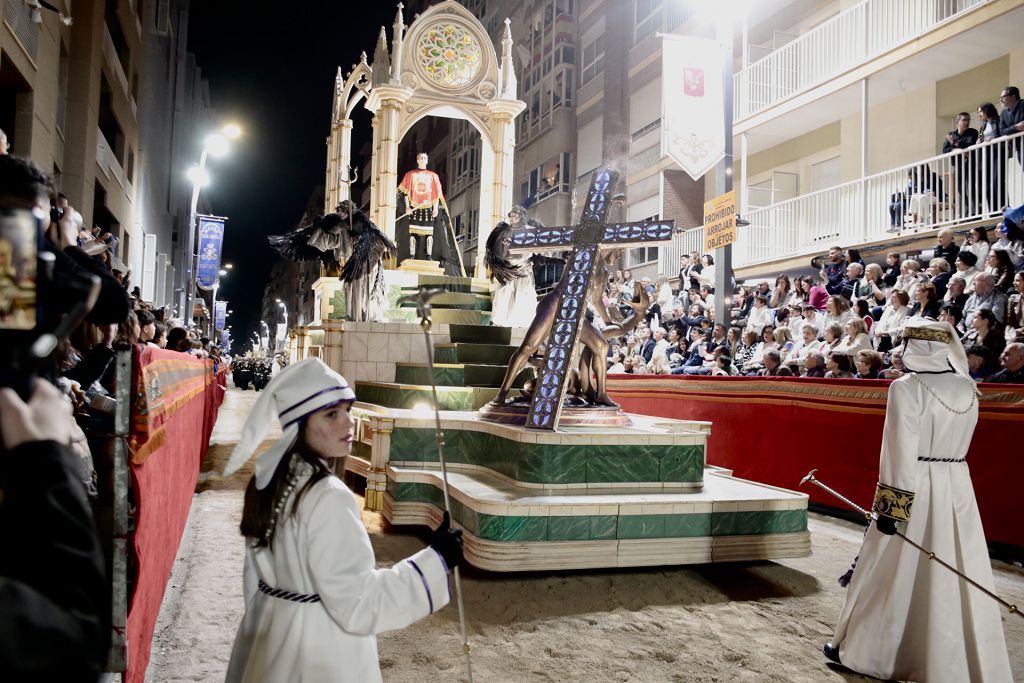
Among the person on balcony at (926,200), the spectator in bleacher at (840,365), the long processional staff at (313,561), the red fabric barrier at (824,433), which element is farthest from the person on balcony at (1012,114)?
the long processional staff at (313,561)

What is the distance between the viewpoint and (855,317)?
979 centimetres

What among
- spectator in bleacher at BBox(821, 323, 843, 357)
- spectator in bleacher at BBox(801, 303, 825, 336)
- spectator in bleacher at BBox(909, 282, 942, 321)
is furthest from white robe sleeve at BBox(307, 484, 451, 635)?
spectator in bleacher at BBox(801, 303, 825, 336)

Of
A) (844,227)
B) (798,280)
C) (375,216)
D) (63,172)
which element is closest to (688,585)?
(798,280)

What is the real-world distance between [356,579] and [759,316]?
477 inches

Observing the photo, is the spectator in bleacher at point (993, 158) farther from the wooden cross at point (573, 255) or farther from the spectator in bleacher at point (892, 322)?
the wooden cross at point (573, 255)

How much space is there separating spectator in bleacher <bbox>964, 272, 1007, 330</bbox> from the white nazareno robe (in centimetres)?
504

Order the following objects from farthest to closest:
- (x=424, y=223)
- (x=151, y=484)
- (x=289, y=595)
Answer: (x=424, y=223) → (x=151, y=484) → (x=289, y=595)

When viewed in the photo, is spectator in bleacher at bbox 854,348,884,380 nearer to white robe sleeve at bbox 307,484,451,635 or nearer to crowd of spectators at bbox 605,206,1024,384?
crowd of spectators at bbox 605,206,1024,384

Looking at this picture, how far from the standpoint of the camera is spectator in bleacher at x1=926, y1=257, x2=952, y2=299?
32.1 ft

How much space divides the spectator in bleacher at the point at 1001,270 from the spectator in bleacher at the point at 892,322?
112 centimetres

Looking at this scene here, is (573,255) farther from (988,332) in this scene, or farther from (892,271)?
(892,271)

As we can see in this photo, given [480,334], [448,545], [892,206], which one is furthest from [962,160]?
[448,545]

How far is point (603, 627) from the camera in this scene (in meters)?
4.68

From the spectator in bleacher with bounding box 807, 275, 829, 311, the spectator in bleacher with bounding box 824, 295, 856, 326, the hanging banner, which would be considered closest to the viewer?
the spectator in bleacher with bounding box 824, 295, 856, 326
